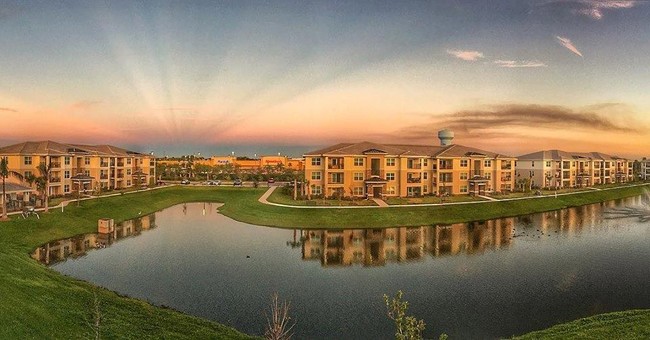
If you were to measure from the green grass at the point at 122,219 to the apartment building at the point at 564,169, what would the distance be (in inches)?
331

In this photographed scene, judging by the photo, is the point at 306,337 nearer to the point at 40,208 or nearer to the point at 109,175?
the point at 40,208

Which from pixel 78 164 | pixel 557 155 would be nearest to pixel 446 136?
pixel 557 155

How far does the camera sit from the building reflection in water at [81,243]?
29.9 metres

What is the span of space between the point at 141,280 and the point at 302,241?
1510cm

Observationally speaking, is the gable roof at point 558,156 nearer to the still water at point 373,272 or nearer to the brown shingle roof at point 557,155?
the brown shingle roof at point 557,155

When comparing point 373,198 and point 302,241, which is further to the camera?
point 373,198

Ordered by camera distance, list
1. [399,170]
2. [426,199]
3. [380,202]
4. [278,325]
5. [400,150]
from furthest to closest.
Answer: [400,150] → [399,170] → [426,199] → [380,202] → [278,325]

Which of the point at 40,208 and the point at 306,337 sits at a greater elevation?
the point at 40,208

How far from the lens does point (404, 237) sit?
37.8m

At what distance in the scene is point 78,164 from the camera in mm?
58469

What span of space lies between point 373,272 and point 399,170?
33.6 metres

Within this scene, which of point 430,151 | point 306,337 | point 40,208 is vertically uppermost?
point 430,151

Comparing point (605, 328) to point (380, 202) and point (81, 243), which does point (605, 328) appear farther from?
point (81, 243)

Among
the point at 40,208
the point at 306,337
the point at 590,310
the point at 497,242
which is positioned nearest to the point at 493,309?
the point at 590,310
